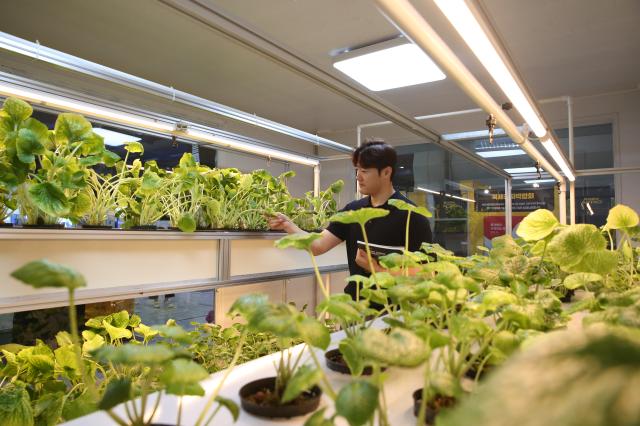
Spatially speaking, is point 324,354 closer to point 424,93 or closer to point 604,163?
point 424,93

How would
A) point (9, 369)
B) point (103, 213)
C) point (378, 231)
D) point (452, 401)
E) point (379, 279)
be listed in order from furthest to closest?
point (378, 231), point (103, 213), point (9, 369), point (379, 279), point (452, 401)

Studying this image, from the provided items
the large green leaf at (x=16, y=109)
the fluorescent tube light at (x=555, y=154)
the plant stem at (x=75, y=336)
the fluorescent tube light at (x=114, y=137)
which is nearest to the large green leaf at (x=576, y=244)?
the plant stem at (x=75, y=336)

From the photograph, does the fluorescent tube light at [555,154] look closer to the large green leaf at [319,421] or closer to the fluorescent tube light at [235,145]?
the fluorescent tube light at [235,145]

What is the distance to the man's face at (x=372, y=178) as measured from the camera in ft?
6.88

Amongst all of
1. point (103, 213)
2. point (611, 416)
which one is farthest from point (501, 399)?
point (103, 213)

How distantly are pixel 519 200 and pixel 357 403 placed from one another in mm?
5497

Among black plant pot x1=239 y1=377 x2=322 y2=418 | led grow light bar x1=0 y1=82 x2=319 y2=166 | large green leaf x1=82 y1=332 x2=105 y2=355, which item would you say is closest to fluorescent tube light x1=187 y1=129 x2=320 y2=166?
led grow light bar x1=0 y1=82 x2=319 y2=166

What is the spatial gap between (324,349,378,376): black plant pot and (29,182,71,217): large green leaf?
88cm

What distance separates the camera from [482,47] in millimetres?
979

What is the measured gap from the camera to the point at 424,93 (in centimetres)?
467

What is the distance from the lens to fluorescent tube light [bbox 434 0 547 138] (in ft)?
2.65

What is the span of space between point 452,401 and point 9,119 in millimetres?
1400

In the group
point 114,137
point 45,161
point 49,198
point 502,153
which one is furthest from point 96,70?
point 502,153

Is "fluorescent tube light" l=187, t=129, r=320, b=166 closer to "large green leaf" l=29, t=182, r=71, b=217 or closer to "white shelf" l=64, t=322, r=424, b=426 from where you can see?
"large green leaf" l=29, t=182, r=71, b=217
